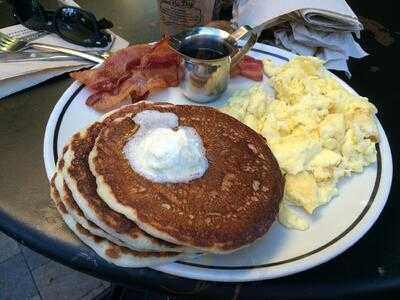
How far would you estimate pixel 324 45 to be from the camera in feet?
5.01

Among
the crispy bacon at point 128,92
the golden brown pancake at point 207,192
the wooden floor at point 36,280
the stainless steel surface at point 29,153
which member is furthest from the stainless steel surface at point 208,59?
the wooden floor at point 36,280

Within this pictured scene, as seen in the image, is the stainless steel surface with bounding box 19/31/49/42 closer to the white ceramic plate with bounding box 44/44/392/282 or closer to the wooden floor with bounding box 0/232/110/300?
the white ceramic plate with bounding box 44/44/392/282

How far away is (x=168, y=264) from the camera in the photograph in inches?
33.7

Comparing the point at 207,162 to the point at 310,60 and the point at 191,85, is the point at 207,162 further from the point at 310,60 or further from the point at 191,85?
the point at 310,60

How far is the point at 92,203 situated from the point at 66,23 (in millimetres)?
890

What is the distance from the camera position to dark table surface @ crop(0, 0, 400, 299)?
34.2 inches

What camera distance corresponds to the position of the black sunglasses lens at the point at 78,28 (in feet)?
4.83

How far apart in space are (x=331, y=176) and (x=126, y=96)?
2.07 feet

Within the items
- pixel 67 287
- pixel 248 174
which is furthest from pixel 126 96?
pixel 67 287

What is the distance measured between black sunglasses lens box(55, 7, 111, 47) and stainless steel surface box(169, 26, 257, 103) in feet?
1.13

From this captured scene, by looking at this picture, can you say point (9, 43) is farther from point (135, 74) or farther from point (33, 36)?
point (135, 74)

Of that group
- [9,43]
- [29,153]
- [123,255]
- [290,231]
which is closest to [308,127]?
[290,231]

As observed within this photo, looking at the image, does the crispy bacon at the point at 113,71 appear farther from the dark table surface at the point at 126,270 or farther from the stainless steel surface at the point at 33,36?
the stainless steel surface at the point at 33,36

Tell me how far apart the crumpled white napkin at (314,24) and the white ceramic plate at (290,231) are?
0.44 meters
